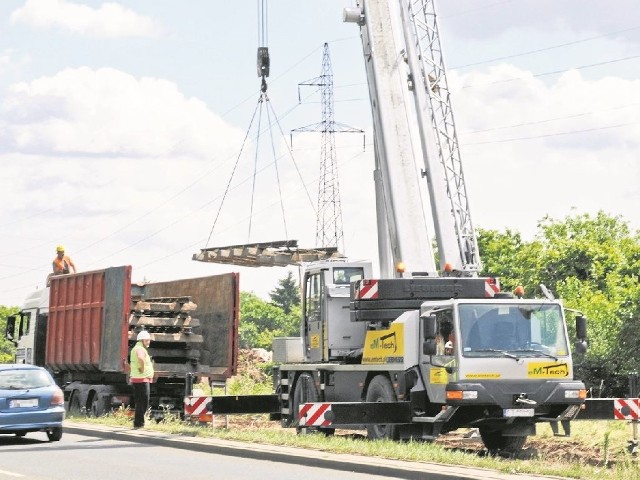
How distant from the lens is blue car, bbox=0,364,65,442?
70.1ft

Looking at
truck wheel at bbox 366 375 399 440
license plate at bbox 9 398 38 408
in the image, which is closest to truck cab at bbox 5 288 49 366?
license plate at bbox 9 398 38 408

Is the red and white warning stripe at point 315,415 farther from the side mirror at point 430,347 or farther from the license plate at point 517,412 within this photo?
the license plate at point 517,412

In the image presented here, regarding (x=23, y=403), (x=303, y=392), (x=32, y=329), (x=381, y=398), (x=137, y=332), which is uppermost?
(x=32, y=329)

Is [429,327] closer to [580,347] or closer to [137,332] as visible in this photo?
[580,347]

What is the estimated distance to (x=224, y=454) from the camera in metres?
19.2

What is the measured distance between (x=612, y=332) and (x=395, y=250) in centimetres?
2720

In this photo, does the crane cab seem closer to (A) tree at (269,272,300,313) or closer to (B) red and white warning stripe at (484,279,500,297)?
(B) red and white warning stripe at (484,279,500,297)

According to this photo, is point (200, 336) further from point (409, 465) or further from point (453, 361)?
point (409, 465)

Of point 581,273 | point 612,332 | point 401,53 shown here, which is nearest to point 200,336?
point 401,53

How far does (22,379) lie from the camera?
2195 centimetres

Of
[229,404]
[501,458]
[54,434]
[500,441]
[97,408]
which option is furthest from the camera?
[97,408]

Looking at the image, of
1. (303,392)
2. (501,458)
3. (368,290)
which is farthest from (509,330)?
(303,392)

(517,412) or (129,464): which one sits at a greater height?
(517,412)

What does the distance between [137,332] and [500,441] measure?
902cm
